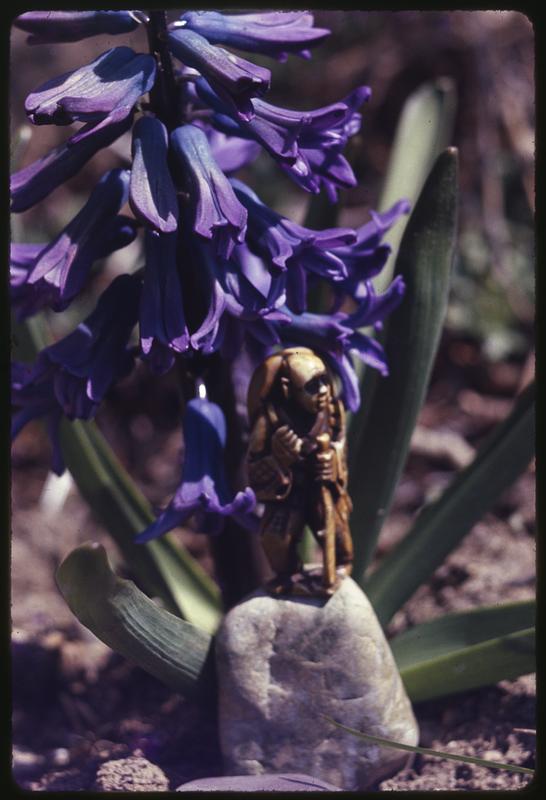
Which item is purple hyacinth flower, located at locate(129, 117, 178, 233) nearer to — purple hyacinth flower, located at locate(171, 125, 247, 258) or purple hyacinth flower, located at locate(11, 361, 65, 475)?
purple hyacinth flower, located at locate(171, 125, 247, 258)

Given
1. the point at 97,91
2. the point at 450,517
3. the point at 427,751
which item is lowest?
the point at 427,751

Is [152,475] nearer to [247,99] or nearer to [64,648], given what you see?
[64,648]

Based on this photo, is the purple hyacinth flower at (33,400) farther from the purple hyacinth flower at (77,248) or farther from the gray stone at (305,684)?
the gray stone at (305,684)

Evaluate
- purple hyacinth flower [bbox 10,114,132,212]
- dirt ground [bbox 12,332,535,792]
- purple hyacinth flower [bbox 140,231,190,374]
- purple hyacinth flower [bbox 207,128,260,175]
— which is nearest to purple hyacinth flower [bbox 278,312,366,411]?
purple hyacinth flower [bbox 140,231,190,374]

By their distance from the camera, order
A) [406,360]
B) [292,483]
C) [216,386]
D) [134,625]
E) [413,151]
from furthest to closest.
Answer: [413,151], [406,360], [216,386], [292,483], [134,625]

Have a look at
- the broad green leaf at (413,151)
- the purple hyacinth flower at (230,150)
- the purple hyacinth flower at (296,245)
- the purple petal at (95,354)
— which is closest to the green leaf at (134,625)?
the purple petal at (95,354)

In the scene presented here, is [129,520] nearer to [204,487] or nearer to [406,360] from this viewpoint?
[204,487]

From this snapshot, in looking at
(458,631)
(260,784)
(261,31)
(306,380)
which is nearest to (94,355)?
(306,380)
